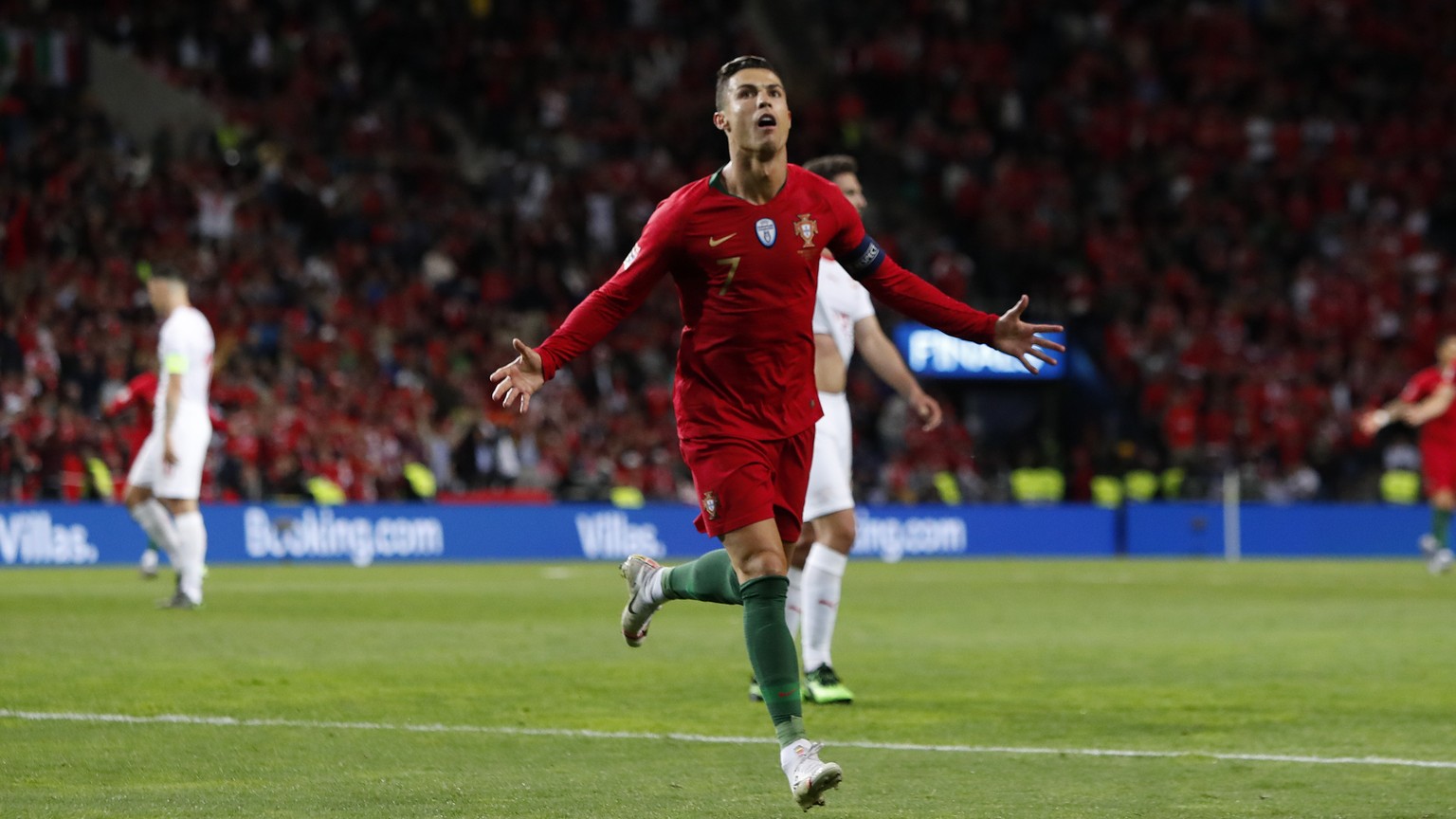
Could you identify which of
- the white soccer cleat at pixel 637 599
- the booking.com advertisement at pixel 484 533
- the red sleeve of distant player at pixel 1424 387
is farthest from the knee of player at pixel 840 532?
the red sleeve of distant player at pixel 1424 387

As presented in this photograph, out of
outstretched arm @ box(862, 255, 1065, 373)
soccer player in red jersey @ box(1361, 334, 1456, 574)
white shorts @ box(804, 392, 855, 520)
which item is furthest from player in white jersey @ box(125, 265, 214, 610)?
soccer player in red jersey @ box(1361, 334, 1456, 574)

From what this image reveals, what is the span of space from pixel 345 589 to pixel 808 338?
1288cm

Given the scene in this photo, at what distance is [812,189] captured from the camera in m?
6.97

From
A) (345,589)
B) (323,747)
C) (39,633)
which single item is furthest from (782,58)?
(323,747)

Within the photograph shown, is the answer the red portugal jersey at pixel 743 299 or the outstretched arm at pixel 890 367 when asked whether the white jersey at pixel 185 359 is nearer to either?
the outstretched arm at pixel 890 367

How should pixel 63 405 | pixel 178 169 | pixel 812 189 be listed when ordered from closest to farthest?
pixel 812 189 < pixel 63 405 < pixel 178 169

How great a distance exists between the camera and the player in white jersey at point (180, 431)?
15102 mm

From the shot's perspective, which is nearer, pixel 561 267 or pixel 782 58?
pixel 561 267

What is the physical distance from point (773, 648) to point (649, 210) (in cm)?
2633

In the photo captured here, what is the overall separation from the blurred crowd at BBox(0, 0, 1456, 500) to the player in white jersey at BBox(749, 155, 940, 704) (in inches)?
619

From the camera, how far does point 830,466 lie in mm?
9891

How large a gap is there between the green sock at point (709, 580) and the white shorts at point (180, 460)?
28.2ft

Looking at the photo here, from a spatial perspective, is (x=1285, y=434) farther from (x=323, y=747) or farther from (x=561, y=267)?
(x=323, y=747)

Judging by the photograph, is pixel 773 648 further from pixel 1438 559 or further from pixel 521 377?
pixel 1438 559
